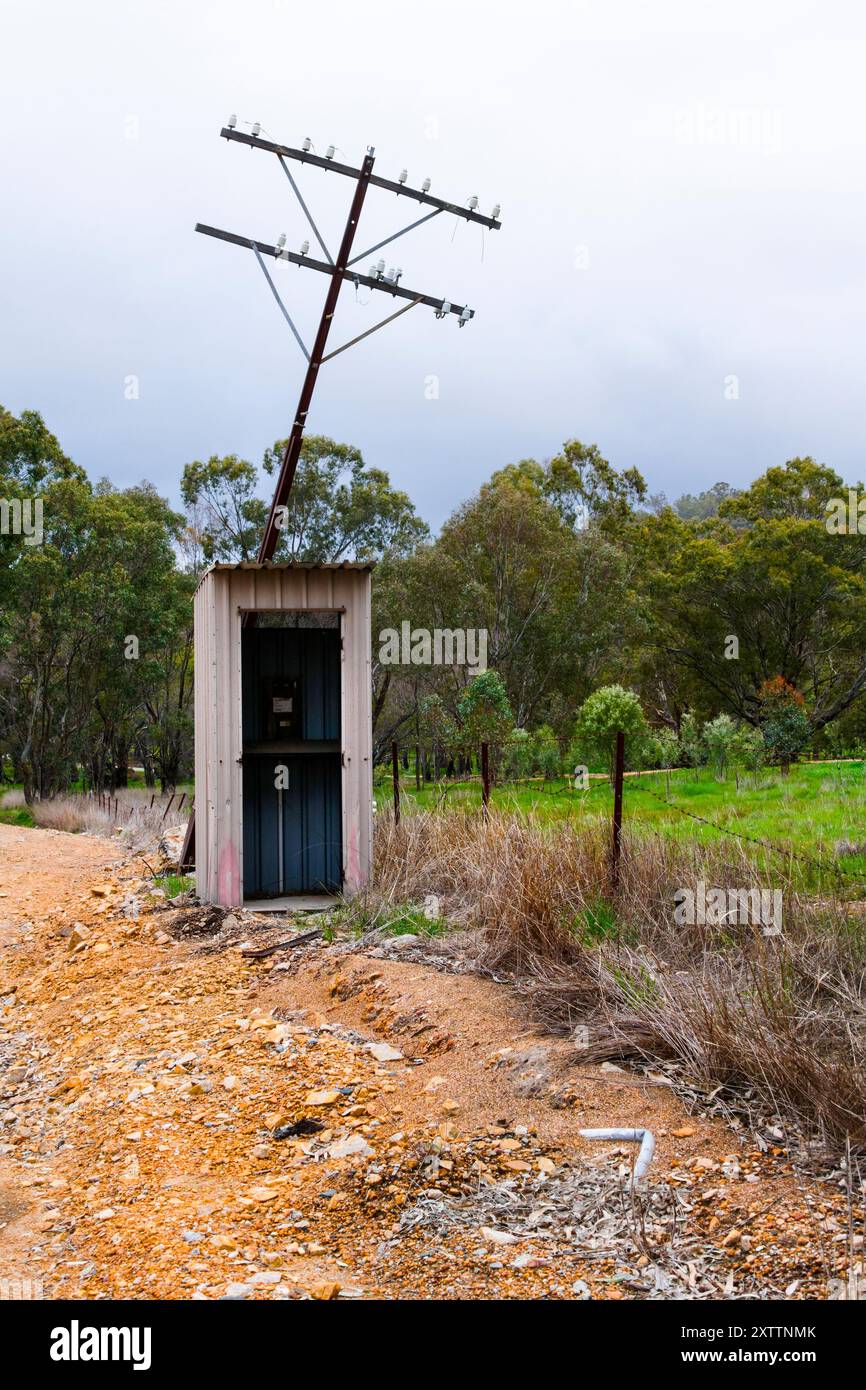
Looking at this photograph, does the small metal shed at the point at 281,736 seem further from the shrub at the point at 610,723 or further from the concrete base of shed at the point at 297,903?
the shrub at the point at 610,723

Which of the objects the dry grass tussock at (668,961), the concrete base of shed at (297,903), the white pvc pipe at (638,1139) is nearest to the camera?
the white pvc pipe at (638,1139)

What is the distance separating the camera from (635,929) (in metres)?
6.31

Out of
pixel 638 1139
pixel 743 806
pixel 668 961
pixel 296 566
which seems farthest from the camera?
pixel 743 806

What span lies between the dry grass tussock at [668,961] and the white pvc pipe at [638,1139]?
0.44 m

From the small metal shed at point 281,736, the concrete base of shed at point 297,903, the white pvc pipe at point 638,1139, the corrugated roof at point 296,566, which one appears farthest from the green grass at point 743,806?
the white pvc pipe at point 638,1139

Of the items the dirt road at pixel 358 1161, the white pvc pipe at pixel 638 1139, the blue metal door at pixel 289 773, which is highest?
the blue metal door at pixel 289 773

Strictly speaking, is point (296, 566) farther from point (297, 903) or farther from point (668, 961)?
point (668, 961)

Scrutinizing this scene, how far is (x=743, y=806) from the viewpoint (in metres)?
13.3

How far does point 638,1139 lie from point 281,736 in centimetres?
584

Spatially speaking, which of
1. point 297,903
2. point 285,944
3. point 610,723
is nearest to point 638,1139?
point 285,944

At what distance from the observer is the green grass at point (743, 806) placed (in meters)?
8.46

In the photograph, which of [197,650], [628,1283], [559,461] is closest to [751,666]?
[559,461]

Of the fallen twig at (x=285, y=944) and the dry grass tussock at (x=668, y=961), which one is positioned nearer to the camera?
the dry grass tussock at (x=668, y=961)
